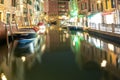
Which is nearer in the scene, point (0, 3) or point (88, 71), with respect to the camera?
point (88, 71)

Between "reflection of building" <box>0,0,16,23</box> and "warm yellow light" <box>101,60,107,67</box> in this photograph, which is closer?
"warm yellow light" <box>101,60,107,67</box>

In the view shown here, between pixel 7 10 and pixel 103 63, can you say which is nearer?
pixel 103 63

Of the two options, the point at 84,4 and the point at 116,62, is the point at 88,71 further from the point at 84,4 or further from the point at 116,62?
the point at 84,4

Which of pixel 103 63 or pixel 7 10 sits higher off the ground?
pixel 7 10

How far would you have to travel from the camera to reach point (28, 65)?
48.4ft

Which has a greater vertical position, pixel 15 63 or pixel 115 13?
pixel 115 13

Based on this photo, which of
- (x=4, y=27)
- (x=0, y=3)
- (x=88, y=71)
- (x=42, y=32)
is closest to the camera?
(x=88, y=71)

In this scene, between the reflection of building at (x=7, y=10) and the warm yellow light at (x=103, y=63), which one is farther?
the reflection of building at (x=7, y=10)

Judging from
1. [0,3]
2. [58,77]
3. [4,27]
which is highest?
[0,3]

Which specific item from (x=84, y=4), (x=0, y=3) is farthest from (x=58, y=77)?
(x=84, y=4)

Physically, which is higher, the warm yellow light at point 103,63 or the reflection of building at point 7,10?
the reflection of building at point 7,10

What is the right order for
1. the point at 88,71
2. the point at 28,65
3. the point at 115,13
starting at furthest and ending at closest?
the point at 115,13, the point at 28,65, the point at 88,71

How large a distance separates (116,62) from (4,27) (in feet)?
50.3

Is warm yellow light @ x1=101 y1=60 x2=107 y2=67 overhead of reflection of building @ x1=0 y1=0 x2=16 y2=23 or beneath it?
beneath
